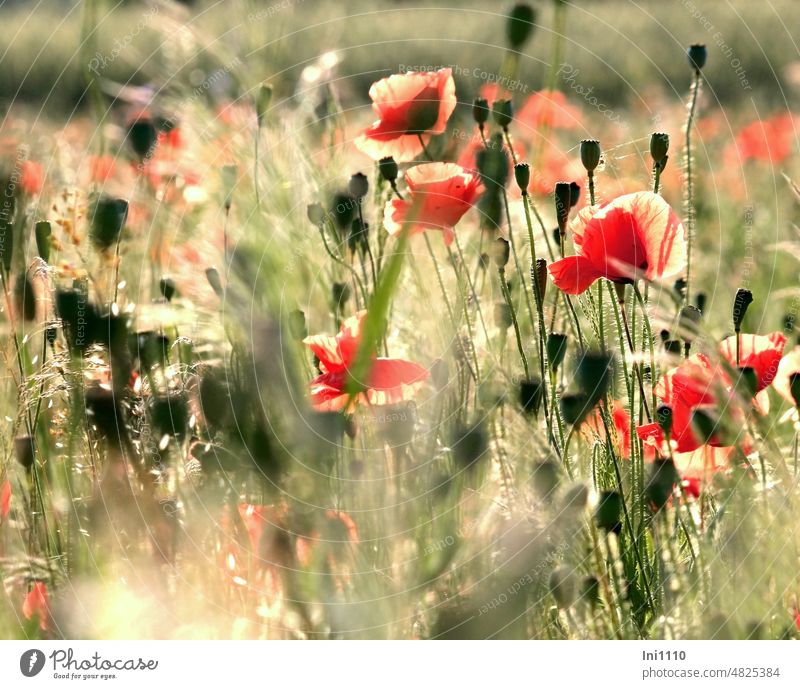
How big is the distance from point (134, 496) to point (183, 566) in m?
0.06

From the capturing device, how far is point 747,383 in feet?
2.08

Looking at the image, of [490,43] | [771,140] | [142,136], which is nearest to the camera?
[142,136]

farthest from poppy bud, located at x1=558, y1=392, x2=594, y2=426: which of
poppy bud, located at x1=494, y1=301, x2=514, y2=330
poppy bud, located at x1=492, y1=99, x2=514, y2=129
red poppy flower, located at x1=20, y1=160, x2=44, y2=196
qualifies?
red poppy flower, located at x1=20, y1=160, x2=44, y2=196

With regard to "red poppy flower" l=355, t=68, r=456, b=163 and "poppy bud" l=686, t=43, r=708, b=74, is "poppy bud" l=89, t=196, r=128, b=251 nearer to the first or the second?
"red poppy flower" l=355, t=68, r=456, b=163

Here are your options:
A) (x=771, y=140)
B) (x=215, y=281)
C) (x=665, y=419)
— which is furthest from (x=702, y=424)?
(x=771, y=140)

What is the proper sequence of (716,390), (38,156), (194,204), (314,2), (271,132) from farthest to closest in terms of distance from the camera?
1. (314,2)
2. (38,156)
3. (194,204)
4. (271,132)
5. (716,390)

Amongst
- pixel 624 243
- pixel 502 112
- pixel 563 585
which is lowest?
pixel 563 585

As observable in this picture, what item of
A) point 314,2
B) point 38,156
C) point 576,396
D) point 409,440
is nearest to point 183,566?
point 409,440

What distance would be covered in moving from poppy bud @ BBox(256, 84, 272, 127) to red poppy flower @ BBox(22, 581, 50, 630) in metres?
0.40

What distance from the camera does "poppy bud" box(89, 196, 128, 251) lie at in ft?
2.64

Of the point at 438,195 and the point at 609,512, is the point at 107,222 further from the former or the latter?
the point at 609,512

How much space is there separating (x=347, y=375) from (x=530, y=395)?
0.39 ft
